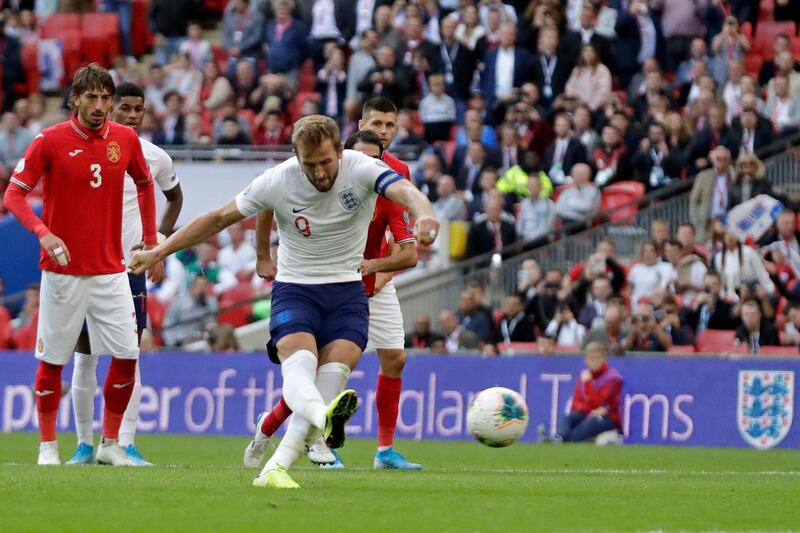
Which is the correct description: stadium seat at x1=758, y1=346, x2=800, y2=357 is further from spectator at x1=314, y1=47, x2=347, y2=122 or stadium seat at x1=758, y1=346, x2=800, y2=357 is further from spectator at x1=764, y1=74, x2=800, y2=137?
spectator at x1=314, y1=47, x2=347, y2=122

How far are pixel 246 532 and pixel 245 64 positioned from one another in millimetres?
18688

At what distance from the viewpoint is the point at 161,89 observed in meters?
25.9

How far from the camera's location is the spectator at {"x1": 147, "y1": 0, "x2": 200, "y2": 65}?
90.3ft

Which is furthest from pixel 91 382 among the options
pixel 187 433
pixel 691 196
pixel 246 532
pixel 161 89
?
pixel 161 89

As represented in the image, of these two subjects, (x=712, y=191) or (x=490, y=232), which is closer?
(x=712, y=191)

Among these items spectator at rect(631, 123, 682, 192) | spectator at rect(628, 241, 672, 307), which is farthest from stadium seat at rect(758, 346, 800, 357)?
spectator at rect(631, 123, 682, 192)

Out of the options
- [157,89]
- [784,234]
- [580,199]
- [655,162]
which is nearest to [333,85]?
[157,89]

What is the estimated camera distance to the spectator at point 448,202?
69.5ft

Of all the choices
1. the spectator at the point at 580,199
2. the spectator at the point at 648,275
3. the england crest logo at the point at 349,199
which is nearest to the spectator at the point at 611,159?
the spectator at the point at 580,199

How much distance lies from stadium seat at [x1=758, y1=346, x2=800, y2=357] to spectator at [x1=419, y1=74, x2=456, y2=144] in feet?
22.7

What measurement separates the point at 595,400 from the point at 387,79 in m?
7.63

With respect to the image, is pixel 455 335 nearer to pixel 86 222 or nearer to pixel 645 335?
pixel 645 335

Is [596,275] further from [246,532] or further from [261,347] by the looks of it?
[246,532]

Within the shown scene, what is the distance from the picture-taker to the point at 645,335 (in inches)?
718
